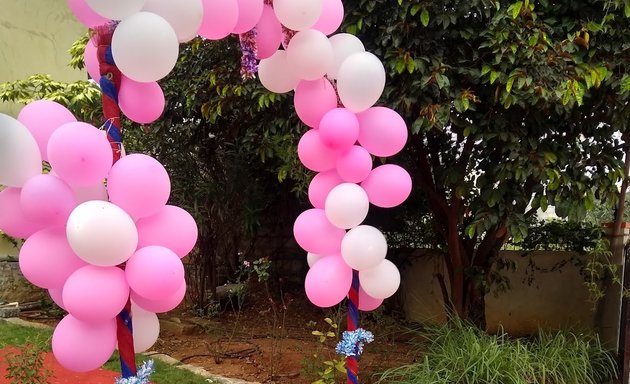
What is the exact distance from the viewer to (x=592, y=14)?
3.27 meters

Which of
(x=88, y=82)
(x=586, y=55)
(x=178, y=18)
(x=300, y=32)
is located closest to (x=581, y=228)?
(x=586, y=55)

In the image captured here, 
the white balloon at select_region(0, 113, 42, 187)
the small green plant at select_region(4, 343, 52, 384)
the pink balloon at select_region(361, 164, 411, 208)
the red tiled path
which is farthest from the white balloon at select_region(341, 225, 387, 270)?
the red tiled path

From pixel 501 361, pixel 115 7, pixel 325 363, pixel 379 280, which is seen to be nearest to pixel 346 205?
pixel 379 280

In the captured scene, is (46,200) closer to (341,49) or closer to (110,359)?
(341,49)

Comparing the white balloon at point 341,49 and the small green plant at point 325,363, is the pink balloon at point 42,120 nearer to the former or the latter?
the white balloon at point 341,49

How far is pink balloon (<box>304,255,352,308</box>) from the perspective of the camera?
8.05 feet

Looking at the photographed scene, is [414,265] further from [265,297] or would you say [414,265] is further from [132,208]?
[132,208]

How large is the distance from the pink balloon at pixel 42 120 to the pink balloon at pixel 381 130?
131 cm

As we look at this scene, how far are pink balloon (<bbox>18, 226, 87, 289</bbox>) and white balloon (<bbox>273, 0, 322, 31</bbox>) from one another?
1183 millimetres

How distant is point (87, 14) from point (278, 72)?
0.94 meters

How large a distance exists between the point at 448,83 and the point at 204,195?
9.98ft

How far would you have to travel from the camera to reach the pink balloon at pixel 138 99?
177 cm

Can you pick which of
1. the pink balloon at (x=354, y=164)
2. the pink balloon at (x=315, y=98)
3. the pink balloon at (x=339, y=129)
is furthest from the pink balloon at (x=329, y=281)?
the pink balloon at (x=315, y=98)

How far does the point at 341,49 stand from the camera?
2.52 metres
